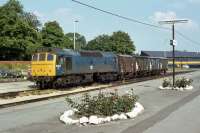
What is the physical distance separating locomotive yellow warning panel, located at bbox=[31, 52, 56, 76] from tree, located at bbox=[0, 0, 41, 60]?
42.7m

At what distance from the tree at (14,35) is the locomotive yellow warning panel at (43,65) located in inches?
1680

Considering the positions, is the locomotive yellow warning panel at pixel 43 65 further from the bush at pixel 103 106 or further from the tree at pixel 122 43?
the tree at pixel 122 43

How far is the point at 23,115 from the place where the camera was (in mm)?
17172

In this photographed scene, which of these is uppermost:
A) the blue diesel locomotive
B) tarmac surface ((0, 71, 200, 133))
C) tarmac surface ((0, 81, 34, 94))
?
the blue diesel locomotive

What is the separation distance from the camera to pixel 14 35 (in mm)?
79688

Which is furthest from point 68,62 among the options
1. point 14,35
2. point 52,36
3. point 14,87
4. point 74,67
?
point 52,36

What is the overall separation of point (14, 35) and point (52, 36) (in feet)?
48.0

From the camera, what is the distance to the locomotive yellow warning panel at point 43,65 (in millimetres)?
33656

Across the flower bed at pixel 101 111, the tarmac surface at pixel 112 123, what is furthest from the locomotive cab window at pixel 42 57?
the flower bed at pixel 101 111

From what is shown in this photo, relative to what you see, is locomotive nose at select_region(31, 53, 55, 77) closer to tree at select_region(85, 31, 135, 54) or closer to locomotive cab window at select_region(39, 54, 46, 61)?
locomotive cab window at select_region(39, 54, 46, 61)

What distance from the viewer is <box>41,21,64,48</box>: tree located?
92169 mm

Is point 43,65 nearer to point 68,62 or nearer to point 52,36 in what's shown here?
point 68,62

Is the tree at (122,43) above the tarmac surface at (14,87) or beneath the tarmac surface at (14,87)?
above

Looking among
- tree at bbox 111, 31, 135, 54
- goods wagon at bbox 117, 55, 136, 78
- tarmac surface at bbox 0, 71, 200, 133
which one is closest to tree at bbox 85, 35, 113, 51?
tree at bbox 111, 31, 135, 54
